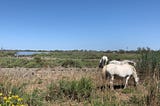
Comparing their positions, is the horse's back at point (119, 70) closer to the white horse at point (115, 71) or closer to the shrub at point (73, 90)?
the white horse at point (115, 71)

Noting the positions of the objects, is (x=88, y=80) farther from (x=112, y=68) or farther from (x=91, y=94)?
(x=112, y=68)

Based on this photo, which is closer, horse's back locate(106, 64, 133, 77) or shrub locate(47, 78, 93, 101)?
shrub locate(47, 78, 93, 101)

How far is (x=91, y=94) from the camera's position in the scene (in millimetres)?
8828

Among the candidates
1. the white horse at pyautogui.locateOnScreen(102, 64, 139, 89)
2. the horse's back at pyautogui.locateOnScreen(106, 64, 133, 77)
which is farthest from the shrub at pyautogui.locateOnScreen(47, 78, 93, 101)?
the horse's back at pyautogui.locateOnScreen(106, 64, 133, 77)

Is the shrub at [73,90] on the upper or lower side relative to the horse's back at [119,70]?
lower

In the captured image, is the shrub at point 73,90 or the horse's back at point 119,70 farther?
the horse's back at point 119,70

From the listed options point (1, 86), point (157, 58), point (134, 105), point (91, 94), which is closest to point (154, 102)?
point (134, 105)

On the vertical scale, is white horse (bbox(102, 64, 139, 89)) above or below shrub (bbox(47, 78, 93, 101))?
above

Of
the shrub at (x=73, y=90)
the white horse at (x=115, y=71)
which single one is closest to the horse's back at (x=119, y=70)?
the white horse at (x=115, y=71)

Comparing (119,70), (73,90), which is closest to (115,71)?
(119,70)

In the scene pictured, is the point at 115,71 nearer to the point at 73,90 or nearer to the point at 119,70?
the point at 119,70

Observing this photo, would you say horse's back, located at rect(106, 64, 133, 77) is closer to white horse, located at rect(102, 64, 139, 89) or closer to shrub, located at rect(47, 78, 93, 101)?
white horse, located at rect(102, 64, 139, 89)

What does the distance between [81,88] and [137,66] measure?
568cm

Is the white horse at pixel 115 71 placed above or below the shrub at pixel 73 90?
above
